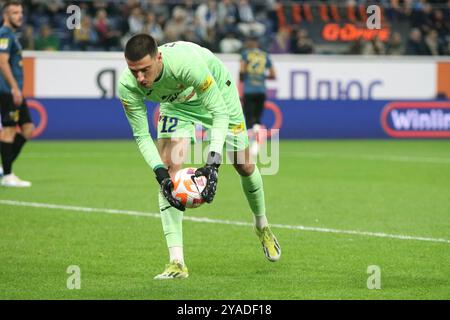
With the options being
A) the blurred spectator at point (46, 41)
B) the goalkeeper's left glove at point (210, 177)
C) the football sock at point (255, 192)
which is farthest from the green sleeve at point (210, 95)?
the blurred spectator at point (46, 41)

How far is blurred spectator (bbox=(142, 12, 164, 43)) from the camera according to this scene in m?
23.8

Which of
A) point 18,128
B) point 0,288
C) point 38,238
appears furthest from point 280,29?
point 0,288

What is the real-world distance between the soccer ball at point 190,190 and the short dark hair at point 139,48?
96cm

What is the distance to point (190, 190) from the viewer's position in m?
7.29

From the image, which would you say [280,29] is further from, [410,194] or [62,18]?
[410,194]

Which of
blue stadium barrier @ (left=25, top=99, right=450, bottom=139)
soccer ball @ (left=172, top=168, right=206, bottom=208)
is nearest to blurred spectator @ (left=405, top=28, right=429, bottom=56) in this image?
blue stadium barrier @ (left=25, top=99, right=450, bottom=139)

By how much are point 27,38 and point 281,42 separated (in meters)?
6.43

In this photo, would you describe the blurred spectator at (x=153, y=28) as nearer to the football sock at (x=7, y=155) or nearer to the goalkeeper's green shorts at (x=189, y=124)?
the football sock at (x=7, y=155)

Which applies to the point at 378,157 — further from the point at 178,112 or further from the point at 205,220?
the point at 178,112

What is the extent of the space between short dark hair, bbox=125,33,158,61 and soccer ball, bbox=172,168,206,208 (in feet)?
3.15

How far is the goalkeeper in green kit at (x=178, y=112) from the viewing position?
7.12 metres

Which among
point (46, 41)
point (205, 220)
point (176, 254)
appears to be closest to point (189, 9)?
point (46, 41)

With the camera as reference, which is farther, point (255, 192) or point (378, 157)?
point (378, 157)
